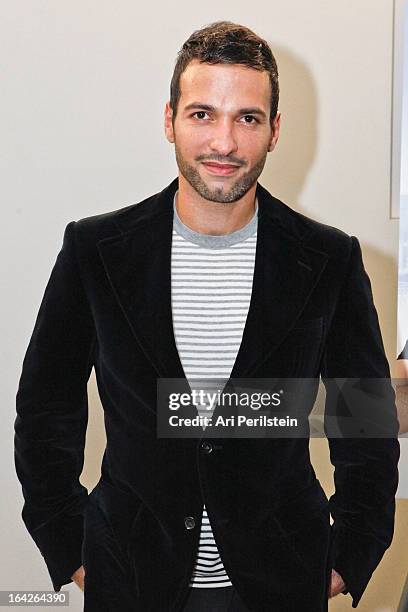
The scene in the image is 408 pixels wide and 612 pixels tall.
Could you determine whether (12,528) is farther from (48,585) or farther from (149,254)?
(149,254)

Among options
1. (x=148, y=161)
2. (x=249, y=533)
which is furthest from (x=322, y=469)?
(x=148, y=161)

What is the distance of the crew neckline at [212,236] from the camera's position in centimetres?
128

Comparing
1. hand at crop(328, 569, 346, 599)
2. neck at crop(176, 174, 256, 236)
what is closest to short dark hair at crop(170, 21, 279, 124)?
neck at crop(176, 174, 256, 236)

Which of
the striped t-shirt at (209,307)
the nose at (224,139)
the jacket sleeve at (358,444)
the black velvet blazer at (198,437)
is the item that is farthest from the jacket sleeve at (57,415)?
the jacket sleeve at (358,444)

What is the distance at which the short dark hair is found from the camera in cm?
121

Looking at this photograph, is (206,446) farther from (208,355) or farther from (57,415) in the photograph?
(57,415)

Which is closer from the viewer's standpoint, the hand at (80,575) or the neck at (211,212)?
the neck at (211,212)

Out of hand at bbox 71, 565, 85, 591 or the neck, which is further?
hand at bbox 71, 565, 85, 591

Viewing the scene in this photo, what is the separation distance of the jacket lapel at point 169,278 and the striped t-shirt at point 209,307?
0.06 feet

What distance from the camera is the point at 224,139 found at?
1.21m

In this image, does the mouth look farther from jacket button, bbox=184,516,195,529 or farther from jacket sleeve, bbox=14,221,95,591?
jacket button, bbox=184,516,195,529

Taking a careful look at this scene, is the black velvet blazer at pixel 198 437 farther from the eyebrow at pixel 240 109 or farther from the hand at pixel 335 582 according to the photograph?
the eyebrow at pixel 240 109

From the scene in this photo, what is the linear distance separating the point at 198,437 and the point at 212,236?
27 centimetres

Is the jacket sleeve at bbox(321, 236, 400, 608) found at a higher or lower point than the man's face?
lower
